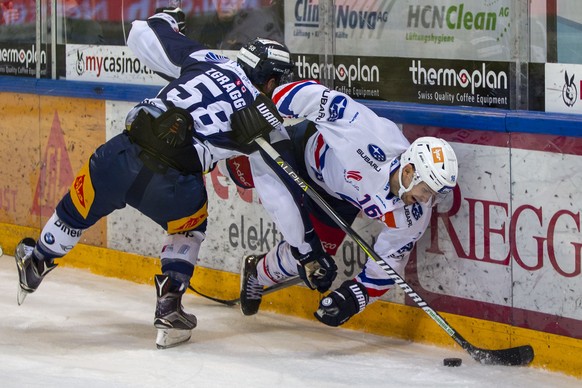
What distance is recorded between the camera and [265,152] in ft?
16.8

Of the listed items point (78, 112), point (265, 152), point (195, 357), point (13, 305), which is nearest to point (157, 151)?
point (265, 152)

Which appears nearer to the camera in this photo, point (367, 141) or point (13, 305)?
point (367, 141)

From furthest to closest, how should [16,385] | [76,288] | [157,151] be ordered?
[76,288] < [157,151] < [16,385]

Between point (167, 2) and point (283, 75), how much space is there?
4.30ft

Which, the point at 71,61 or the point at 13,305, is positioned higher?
the point at 71,61

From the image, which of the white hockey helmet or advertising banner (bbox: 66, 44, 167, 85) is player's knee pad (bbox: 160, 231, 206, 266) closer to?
the white hockey helmet

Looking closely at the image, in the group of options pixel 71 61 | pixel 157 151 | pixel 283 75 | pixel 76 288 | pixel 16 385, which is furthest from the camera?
pixel 71 61

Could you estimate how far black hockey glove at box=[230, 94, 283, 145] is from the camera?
5.04 meters

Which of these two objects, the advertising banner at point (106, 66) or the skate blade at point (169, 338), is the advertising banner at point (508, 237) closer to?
the skate blade at point (169, 338)

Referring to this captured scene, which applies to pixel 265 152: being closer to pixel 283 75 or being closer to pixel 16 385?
pixel 283 75

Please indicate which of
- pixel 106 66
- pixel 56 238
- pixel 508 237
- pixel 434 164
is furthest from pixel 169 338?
pixel 106 66

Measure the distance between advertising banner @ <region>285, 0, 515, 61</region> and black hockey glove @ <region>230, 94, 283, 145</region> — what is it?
0.67 metres

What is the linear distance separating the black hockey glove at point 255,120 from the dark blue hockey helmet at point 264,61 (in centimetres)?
19

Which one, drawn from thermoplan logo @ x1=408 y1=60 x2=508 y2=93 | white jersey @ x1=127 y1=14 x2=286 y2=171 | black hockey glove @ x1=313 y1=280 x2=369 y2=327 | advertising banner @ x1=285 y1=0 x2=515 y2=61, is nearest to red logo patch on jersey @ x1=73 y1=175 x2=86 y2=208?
white jersey @ x1=127 y1=14 x2=286 y2=171
